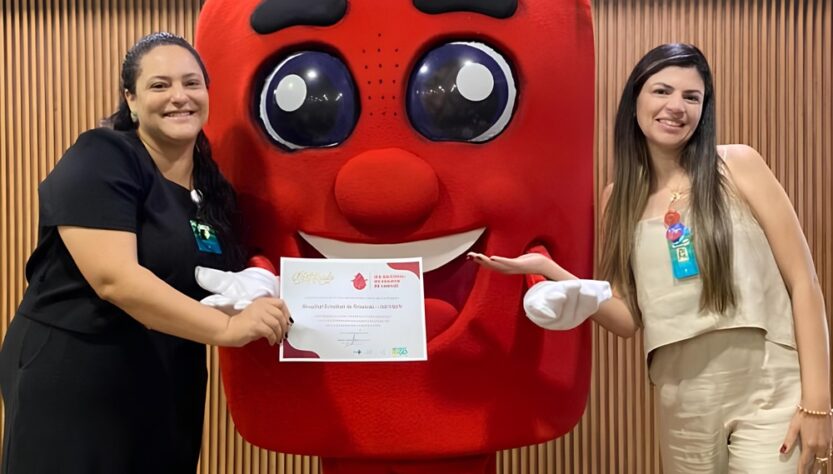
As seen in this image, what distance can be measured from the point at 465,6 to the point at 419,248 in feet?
1.64

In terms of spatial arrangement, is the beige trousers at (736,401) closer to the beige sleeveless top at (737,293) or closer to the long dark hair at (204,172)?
the beige sleeveless top at (737,293)

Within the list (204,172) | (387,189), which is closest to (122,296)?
(204,172)

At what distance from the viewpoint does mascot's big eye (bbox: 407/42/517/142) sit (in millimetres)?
1559

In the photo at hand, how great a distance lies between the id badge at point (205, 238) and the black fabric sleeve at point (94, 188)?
0.13m

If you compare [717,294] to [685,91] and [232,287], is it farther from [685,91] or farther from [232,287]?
[232,287]

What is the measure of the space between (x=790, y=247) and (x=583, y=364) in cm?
50

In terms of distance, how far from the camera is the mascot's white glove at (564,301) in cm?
141

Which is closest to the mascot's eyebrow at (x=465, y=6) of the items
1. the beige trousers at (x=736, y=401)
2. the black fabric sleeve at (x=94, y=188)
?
the black fabric sleeve at (x=94, y=188)

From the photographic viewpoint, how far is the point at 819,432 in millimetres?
1523

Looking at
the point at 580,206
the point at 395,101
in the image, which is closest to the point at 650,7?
the point at 580,206

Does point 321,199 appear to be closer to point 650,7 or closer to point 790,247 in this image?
point 790,247

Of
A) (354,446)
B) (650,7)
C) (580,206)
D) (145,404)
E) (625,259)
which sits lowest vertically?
(354,446)

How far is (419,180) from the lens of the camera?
4.95 ft

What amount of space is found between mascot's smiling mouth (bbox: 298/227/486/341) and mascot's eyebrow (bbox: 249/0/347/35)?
435 millimetres
